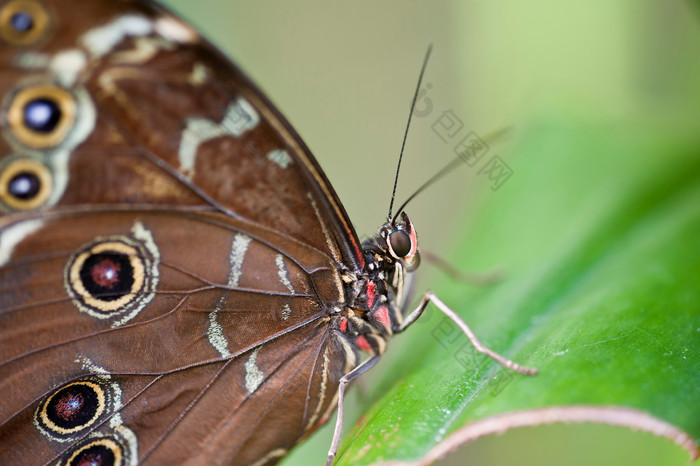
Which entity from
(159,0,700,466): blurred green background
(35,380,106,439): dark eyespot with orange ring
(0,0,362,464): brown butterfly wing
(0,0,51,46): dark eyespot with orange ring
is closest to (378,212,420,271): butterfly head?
(0,0,362,464): brown butterfly wing

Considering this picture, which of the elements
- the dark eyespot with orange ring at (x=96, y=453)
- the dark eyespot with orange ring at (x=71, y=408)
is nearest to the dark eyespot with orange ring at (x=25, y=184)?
the dark eyespot with orange ring at (x=71, y=408)

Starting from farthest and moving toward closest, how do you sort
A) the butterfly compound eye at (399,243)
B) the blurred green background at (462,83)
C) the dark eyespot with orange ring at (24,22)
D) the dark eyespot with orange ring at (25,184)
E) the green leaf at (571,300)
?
the blurred green background at (462,83) → the butterfly compound eye at (399,243) → the dark eyespot with orange ring at (25,184) → the dark eyespot with orange ring at (24,22) → the green leaf at (571,300)

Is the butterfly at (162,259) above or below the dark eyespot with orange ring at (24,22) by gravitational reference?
below

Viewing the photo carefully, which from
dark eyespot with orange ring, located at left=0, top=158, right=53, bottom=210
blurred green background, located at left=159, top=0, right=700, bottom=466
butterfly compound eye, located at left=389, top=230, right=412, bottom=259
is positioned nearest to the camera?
dark eyespot with orange ring, located at left=0, top=158, right=53, bottom=210

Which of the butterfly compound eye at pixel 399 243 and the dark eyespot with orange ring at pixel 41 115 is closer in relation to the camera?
the dark eyespot with orange ring at pixel 41 115

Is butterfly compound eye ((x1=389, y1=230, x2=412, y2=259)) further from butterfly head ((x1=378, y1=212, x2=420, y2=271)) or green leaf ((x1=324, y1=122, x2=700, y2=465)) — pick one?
green leaf ((x1=324, y1=122, x2=700, y2=465))

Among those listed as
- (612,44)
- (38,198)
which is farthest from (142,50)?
(612,44)

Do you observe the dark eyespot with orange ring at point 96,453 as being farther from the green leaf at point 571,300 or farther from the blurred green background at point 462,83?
the blurred green background at point 462,83
